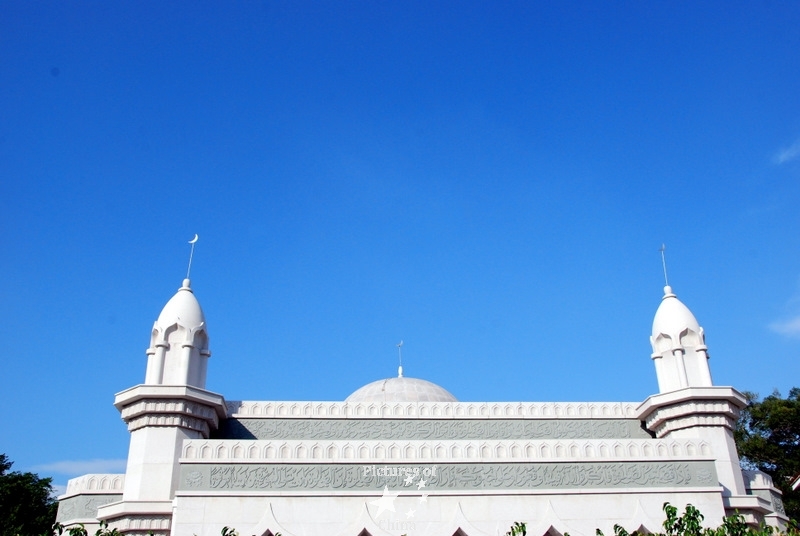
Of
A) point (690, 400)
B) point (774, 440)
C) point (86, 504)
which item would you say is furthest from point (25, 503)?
point (774, 440)

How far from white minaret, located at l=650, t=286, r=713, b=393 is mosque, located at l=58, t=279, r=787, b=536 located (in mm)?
86

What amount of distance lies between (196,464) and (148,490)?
80.3 inches

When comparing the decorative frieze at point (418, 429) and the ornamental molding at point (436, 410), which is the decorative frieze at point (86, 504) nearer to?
the decorative frieze at point (418, 429)

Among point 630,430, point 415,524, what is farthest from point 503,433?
point 415,524

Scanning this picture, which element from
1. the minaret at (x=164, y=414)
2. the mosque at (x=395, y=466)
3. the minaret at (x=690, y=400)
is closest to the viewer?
the mosque at (x=395, y=466)

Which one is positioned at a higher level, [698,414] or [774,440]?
[774,440]

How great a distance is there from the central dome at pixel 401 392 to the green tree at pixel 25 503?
12373 mm

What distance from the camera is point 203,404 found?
17.7 metres

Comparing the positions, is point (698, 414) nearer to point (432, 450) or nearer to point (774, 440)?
point (432, 450)

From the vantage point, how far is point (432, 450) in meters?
15.9

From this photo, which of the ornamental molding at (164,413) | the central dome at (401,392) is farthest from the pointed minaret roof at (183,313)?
the central dome at (401,392)

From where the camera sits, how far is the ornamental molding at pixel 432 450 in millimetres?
15422

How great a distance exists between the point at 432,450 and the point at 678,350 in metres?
8.06

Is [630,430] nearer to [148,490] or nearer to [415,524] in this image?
[415,524]
